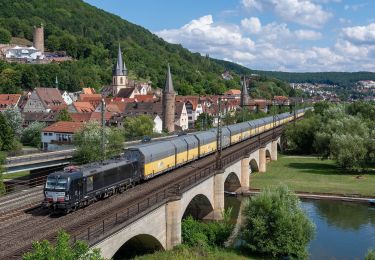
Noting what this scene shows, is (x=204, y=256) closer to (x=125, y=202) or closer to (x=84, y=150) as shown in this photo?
(x=125, y=202)

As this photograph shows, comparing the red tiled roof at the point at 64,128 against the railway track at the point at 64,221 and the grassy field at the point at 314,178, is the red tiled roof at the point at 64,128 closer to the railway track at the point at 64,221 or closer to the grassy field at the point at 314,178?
the grassy field at the point at 314,178

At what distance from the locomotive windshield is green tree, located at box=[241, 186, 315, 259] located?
575 inches

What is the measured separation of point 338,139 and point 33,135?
187 ft

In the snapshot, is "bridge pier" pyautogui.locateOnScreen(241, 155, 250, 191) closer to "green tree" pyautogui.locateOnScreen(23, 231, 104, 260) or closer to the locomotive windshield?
the locomotive windshield

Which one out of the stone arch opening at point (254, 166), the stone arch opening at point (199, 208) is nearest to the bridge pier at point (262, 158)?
the stone arch opening at point (254, 166)

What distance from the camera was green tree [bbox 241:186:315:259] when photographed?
115ft

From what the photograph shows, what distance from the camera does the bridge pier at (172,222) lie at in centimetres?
3275

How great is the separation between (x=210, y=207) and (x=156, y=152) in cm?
884

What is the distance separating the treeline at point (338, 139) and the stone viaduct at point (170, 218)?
2234 centimetres

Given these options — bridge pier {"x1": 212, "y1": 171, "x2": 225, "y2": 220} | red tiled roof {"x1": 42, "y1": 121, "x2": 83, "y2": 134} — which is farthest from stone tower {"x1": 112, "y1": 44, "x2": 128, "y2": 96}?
bridge pier {"x1": 212, "y1": 171, "x2": 225, "y2": 220}

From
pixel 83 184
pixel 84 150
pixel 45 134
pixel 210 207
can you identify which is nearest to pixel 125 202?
pixel 83 184

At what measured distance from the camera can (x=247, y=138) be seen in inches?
3312

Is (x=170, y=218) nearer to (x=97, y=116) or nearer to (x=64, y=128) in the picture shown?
(x=64, y=128)

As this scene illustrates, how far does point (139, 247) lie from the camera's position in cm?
3234
